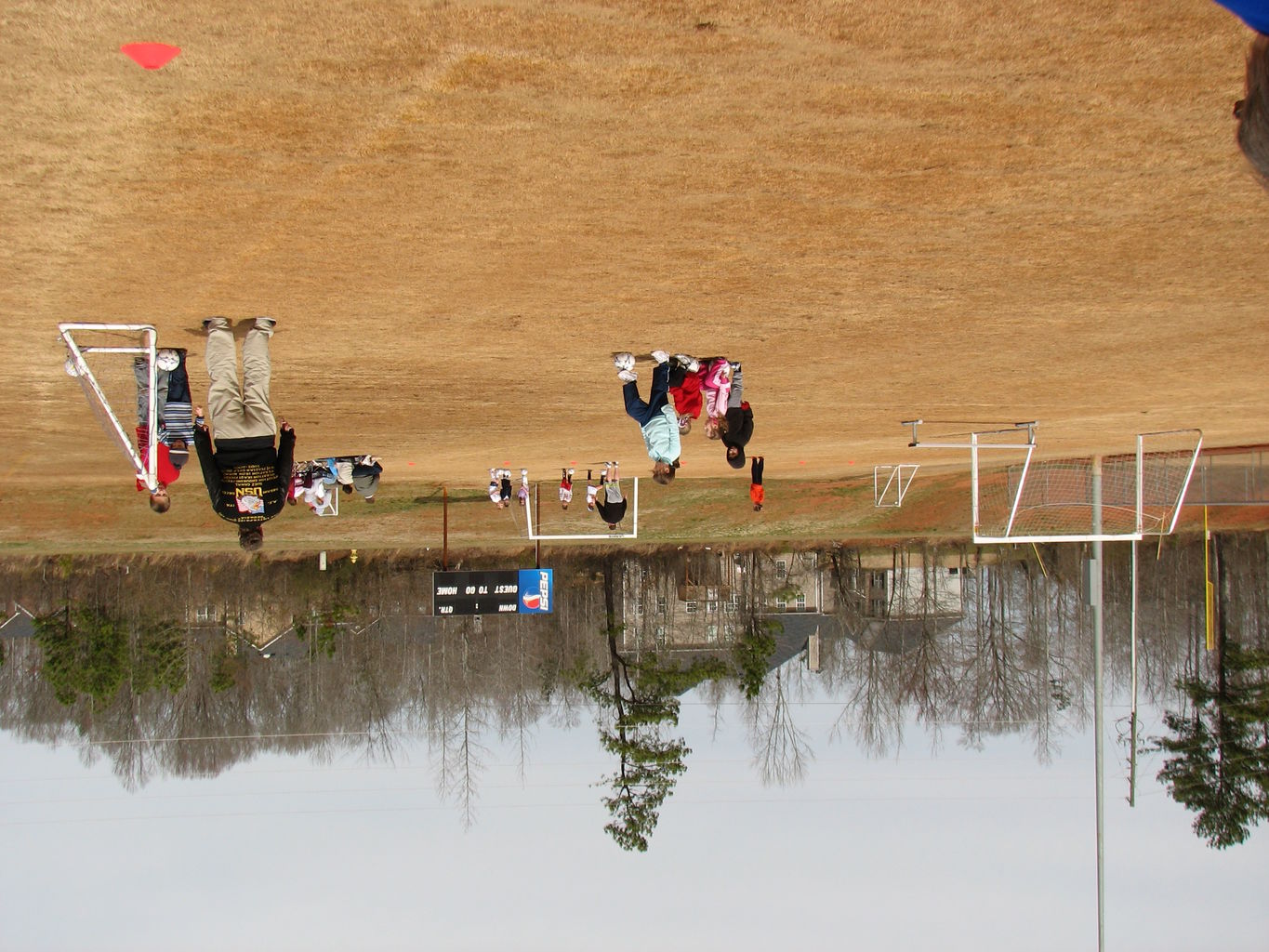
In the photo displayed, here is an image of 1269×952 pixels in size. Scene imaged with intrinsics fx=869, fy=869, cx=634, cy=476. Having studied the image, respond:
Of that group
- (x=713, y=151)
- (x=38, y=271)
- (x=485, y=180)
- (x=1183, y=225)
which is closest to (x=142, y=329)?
(x=38, y=271)

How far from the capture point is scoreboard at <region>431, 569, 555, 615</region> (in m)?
15.9

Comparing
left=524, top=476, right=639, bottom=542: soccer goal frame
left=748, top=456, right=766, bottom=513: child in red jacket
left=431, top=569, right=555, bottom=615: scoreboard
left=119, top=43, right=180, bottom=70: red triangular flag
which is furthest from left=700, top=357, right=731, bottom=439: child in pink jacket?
left=431, top=569, right=555, bottom=615: scoreboard

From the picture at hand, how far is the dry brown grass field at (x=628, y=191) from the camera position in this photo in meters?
5.29

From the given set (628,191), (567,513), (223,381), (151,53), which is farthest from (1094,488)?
(151,53)

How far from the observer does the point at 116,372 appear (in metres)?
9.28

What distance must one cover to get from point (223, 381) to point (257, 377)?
0.28 m

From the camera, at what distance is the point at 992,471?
18953 millimetres

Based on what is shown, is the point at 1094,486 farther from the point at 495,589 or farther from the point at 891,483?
the point at 495,589

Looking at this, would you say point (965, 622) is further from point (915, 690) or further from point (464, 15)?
point (464, 15)

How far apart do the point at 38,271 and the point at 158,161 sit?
202 centimetres

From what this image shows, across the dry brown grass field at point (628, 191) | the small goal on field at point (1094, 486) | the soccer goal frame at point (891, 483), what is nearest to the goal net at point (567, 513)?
the soccer goal frame at point (891, 483)

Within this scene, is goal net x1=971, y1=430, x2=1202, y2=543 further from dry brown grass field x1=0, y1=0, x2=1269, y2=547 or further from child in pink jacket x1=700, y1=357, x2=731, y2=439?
child in pink jacket x1=700, y1=357, x2=731, y2=439

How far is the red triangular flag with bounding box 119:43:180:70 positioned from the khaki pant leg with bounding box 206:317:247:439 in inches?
112

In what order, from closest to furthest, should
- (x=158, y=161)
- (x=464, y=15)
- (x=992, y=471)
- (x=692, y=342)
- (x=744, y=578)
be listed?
(x=464, y=15), (x=158, y=161), (x=692, y=342), (x=992, y=471), (x=744, y=578)
